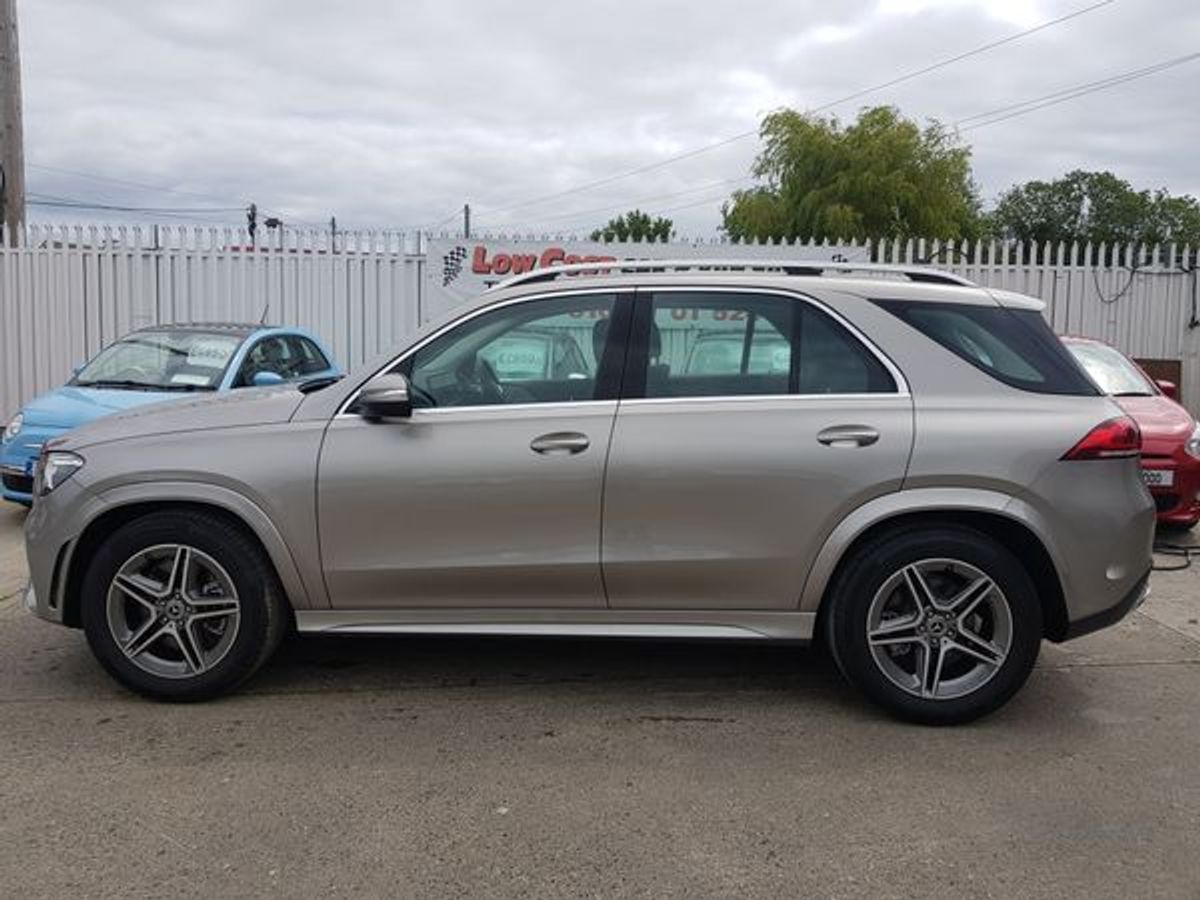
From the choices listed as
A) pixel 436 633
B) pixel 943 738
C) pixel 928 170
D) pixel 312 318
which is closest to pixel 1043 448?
pixel 943 738

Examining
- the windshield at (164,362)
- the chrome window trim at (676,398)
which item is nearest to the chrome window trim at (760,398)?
the chrome window trim at (676,398)

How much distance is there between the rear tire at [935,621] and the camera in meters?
4.23

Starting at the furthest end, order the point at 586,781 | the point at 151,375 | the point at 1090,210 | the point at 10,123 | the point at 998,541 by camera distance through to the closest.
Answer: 1. the point at 1090,210
2. the point at 10,123
3. the point at 151,375
4. the point at 998,541
5. the point at 586,781

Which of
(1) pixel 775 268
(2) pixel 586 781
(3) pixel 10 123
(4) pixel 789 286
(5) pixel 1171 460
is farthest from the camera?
(3) pixel 10 123

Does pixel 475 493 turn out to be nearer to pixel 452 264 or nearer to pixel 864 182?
pixel 452 264

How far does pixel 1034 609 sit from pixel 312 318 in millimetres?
10606

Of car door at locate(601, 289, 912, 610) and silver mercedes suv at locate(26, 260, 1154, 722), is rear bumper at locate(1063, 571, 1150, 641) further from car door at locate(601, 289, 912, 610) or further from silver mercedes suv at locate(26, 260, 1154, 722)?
car door at locate(601, 289, 912, 610)

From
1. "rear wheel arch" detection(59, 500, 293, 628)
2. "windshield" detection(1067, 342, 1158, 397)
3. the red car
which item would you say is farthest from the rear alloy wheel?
"windshield" detection(1067, 342, 1158, 397)

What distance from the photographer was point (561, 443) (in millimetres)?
4297

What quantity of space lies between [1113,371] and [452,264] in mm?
7408

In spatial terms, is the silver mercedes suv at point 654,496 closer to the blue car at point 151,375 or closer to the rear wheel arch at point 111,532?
the rear wheel arch at point 111,532

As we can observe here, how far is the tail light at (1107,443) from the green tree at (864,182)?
24186 millimetres

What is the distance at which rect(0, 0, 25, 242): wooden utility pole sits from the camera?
12047mm

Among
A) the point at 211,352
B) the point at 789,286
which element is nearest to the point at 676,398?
the point at 789,286
